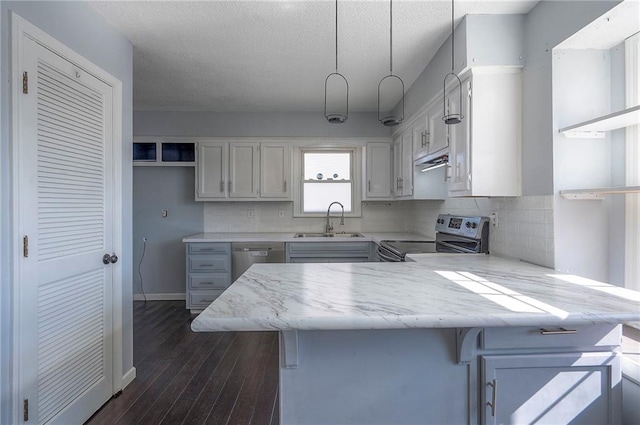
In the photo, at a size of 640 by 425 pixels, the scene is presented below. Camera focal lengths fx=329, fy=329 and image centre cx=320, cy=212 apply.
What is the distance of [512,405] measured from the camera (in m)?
1.27

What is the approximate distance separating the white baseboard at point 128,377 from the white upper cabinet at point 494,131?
103 inches

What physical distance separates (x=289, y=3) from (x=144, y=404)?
265cm

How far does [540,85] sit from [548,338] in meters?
1.43

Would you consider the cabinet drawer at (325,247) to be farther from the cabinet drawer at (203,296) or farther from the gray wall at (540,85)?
the gray wall at (540,85)

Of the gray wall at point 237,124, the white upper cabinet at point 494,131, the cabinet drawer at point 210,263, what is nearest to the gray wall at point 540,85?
the white upper cabinet at point 494,131

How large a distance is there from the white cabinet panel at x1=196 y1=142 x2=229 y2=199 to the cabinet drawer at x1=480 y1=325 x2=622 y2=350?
3.44 meters

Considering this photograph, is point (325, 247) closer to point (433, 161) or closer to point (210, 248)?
point (210, 248)

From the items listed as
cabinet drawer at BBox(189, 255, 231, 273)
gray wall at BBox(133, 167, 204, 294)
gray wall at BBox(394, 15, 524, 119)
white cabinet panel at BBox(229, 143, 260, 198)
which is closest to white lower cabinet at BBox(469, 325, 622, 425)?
gray wall at BBox(394, 15, 524, 119)

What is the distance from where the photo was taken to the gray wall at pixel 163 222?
14.3 ft

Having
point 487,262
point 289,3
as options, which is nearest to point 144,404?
point 487,262

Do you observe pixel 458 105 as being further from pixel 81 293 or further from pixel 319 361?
pixel 81 293

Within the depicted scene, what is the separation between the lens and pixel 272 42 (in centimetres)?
245

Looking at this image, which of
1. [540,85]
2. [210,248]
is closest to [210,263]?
[210,248]

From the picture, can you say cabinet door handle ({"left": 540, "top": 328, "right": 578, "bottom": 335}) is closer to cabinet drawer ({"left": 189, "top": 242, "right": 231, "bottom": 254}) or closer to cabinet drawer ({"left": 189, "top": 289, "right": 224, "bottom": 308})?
→ cabinet drawer ({"left": 189, "top": 242, "right": 231, "bottom": 254})
